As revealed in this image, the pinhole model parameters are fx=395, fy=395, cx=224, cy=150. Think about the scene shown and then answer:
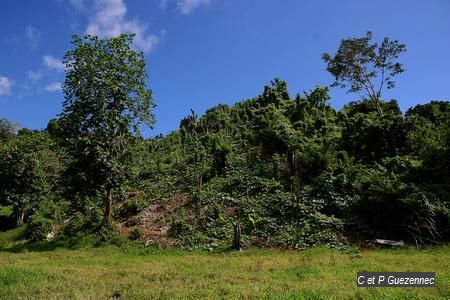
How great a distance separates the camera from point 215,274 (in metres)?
12.1

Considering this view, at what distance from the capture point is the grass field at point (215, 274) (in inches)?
357

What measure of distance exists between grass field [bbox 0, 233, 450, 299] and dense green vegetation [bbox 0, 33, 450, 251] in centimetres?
240

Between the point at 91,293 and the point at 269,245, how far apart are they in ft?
36.2

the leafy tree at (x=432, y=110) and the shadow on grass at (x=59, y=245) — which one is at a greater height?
the leafy tree at (x=432, y=110)

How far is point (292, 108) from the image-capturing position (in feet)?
119

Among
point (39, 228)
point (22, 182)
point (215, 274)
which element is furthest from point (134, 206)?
point (215, 274)

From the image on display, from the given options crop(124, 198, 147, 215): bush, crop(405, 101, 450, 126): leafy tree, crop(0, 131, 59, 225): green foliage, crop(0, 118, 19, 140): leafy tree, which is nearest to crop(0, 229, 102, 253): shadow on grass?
crop(124, 198, 147, 215): bush

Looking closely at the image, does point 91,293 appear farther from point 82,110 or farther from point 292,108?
point 292,108

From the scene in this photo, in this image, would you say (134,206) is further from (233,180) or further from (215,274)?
(215,274)

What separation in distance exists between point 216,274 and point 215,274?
1.4 inches

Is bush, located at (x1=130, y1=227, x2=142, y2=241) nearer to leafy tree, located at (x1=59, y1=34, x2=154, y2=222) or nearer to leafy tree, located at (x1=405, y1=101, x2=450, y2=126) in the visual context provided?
leafy tree, located at (x1=59, y1=34, x2=154, y2=222)

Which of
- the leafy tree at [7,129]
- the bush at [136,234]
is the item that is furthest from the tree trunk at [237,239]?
the leafy tree at [7,129]

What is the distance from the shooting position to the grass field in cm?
907

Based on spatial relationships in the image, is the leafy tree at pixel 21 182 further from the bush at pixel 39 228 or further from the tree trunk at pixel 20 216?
the bush at pixel 39 228
